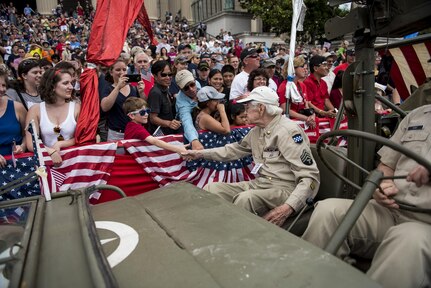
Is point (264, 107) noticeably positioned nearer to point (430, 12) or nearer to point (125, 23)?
point (430, 12)

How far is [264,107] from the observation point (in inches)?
124

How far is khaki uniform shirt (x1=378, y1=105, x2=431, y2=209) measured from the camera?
197 cm

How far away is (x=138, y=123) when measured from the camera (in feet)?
13.4

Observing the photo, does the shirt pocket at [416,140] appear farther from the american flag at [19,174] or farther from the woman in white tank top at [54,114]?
the american flag at [19,174]

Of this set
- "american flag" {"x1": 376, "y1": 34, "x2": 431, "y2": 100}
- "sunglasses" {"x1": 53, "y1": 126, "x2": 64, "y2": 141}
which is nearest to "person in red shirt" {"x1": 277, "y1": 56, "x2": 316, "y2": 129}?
"american flag" {"x1": 376, "y1": 34, "x2": 431, "y2": 100}

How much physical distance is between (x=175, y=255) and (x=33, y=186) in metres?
2.98

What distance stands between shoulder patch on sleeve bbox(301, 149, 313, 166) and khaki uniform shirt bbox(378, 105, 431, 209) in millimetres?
562

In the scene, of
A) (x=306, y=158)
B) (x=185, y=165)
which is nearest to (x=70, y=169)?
(x=185, y=165)

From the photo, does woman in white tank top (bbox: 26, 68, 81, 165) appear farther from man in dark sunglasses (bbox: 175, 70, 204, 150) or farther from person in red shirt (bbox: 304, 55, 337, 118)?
person in red shirt (bbox: 304, 55, 337, 118)

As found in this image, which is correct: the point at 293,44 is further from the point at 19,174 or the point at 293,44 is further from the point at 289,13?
the point at 289,13

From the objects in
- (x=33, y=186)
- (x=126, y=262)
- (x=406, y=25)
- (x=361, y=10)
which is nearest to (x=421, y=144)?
(x=406, y=25)

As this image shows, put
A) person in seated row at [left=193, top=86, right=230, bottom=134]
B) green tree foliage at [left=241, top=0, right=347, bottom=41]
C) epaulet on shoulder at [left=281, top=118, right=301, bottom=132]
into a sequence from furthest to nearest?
1. green tree foliage at [left=241, top=0, right=347, bottom=41]
2. person in seated row at [left=193, top=86, right=230, bottom=134]
3. epaulet on shoulder at [left=281, top=118, right=301, bottom=132]

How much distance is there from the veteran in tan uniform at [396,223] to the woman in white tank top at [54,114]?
2837 millimetres

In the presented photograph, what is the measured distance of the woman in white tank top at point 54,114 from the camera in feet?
12.7
